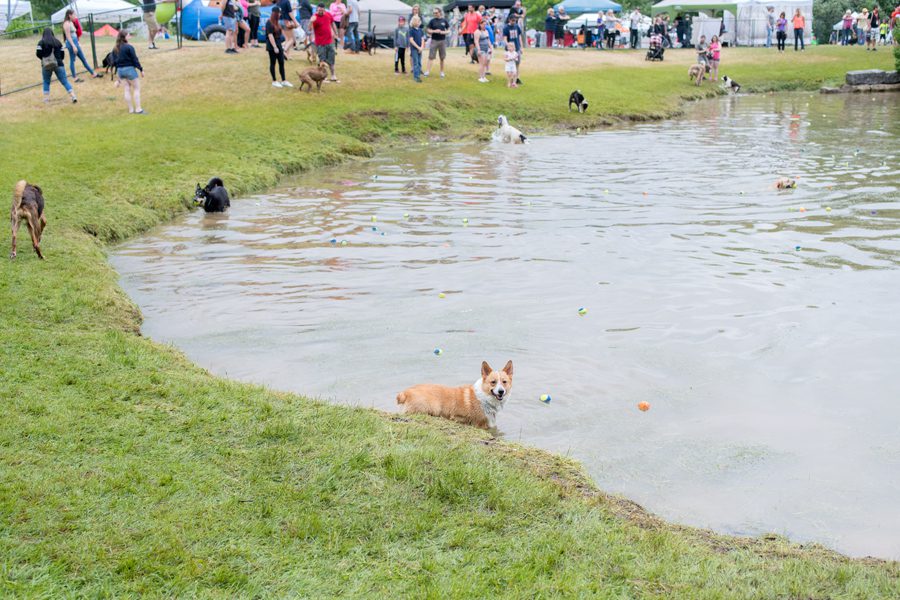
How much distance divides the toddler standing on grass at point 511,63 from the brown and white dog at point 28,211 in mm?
21833

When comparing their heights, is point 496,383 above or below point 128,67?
below

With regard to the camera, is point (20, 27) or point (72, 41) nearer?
point (72, 41)

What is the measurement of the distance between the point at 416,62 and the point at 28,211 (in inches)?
804

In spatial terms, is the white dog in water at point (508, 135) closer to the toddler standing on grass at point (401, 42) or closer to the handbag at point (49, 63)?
the toddler standing on grass at point (401, 42)

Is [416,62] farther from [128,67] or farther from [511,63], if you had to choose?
[128,67]

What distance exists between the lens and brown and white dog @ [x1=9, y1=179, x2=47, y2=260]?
39.1ft

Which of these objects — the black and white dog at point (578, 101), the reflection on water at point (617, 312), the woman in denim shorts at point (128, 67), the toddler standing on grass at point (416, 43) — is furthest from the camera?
the black and white dog at point (578, 101)

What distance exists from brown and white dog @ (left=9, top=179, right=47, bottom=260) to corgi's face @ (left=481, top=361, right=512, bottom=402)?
22.6 ft

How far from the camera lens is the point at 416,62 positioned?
101 ft

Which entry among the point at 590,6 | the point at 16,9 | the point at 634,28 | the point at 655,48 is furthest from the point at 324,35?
the point at 16,9

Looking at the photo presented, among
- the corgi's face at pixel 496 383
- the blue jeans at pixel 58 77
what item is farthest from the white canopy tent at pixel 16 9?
the corgi's face at pixel 496 383

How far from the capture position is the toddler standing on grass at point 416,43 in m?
29.9

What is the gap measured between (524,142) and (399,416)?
19041 mm

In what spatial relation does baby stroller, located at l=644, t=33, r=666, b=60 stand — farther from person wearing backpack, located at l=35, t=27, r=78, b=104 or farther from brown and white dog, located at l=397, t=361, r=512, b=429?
brown and white dog, located at l=397, t=361, r=512, b=429
